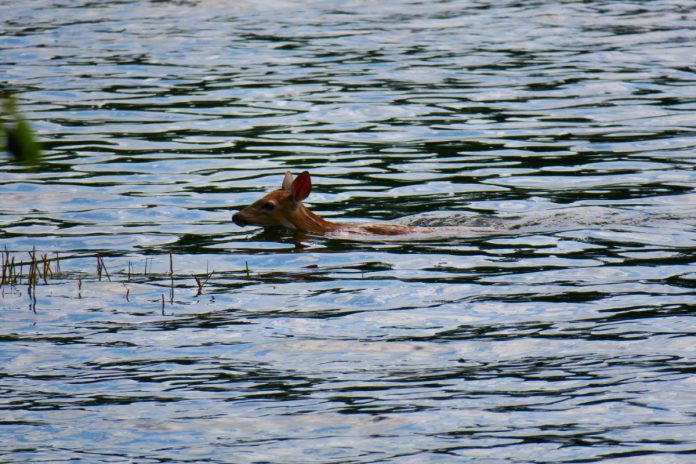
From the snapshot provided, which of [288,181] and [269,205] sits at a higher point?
[288,181]

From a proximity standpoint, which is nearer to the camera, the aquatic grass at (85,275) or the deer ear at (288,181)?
the aquatic grass at (85,275)

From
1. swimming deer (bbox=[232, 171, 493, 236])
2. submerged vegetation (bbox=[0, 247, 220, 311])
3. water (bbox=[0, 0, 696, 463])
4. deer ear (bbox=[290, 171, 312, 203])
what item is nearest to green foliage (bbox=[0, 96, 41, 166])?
water (bbox=[0, 0, 696, 463])

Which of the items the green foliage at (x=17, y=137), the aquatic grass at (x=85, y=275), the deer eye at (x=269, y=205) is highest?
the green foliage at (x=17, y=137)

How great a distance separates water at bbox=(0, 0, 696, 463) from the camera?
8.24 m

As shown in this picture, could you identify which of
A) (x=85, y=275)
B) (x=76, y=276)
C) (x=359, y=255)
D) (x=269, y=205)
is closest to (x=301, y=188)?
(x=269, y=205)

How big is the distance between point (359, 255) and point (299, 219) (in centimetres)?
166

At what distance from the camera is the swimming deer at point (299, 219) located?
1470 centimetres

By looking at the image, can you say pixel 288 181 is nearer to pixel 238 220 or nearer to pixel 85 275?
pixel 238 220

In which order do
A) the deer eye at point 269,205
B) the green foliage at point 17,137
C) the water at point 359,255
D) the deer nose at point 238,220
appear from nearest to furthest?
the green foliage at point 17,137
the water at point 359,255
the deer nose at point 238,220
the deer eye at point 269,205

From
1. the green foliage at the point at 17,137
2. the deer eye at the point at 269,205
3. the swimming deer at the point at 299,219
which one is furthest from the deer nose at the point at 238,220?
the green foliage at the point at 17,137

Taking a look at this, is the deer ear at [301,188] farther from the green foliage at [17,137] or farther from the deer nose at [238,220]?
the green foliage at [17,137]

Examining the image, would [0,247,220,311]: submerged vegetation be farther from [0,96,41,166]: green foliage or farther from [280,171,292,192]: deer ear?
[0,96,41,166]: green foliage

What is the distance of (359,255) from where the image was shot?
45.1ft

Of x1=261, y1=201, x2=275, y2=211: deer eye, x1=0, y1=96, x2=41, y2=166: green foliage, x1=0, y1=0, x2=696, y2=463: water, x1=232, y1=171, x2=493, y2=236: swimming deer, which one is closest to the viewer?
x1=0, y1=96, x2=41, y2=166: green foliage
